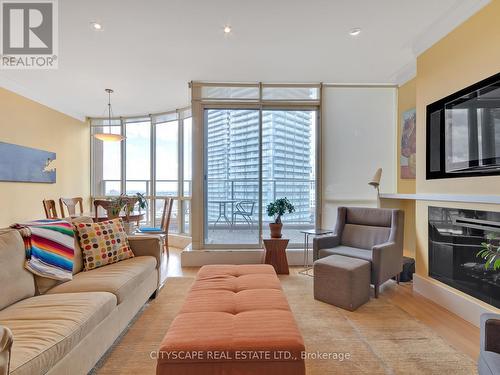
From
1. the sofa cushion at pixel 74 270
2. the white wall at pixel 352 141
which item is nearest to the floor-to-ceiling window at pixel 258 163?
the white wall at pixel 352 141

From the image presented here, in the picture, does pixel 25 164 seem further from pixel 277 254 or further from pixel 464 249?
pixel 464 249

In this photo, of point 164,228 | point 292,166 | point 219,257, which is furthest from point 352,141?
point 164,228

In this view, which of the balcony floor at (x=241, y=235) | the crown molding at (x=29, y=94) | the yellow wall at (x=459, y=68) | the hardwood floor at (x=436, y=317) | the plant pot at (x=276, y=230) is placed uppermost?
the crown molding at (x=29, y=94)

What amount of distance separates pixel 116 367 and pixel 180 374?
2.66 feet

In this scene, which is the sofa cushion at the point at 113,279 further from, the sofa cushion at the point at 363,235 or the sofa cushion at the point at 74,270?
the sofa cushion at the point at 363,235

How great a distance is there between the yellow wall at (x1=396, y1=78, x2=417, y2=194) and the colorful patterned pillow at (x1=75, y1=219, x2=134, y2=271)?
3.90 m

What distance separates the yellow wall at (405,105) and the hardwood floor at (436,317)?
1.44 metres

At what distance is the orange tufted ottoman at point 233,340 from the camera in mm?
1192

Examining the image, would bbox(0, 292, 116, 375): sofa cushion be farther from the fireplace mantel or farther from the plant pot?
the fireplace mantel

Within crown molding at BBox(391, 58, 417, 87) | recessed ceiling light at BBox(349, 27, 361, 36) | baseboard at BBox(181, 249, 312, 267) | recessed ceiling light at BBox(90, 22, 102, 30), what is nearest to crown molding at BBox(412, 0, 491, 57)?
crown molding at BBox(391, 58, 417, 87)

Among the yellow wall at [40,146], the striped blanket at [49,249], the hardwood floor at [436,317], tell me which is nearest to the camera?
the striped blanket at [49,249]

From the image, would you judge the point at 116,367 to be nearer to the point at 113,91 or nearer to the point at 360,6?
the point at 360,6

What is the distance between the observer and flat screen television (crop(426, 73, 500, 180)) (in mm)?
2062

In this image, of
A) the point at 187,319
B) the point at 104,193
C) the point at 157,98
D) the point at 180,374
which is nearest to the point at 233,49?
the point at 157,98
